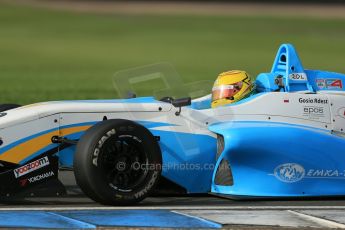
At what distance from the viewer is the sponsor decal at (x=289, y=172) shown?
8406 millimetres

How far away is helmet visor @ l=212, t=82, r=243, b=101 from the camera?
29.0 ft

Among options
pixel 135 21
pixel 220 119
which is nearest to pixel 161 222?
pixel 220 119

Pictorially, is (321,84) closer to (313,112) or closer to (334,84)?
(334,84)

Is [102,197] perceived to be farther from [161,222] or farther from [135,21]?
[135,21]

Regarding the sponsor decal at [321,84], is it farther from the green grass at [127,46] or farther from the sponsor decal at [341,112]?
the green grass at [127,46]

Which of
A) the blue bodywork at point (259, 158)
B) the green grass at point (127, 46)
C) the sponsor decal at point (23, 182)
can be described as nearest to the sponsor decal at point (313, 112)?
the blue bodywork at point (259, 158)

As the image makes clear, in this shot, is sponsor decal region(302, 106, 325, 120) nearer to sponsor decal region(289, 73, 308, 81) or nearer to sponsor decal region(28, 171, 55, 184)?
sponsor decal region(289, 73, 308, 81)

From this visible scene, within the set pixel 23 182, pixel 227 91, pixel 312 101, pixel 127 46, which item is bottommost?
pixel 23 182

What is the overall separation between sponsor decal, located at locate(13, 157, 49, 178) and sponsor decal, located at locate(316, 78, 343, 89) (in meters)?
3.13

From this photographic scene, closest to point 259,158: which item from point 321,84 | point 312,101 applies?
point 312,101

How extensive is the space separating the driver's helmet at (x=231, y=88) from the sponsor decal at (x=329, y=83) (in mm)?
773

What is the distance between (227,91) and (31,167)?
224 cm

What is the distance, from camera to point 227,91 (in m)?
8.85

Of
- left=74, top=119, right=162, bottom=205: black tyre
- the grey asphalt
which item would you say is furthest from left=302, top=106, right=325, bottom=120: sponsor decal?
left=74, top=119, right=162, bottom=205: black tyre
